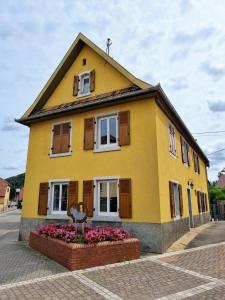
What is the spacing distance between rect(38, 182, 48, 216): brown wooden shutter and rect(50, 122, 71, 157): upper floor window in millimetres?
1589

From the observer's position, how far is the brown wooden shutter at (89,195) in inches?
404

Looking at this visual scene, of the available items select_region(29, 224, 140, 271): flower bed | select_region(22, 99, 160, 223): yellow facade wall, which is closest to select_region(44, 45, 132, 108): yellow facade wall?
select_region(22, 99, 160, 223): yellow facade wall

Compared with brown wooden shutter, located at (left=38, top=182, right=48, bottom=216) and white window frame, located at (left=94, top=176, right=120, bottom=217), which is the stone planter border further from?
brown wooden shutter, located at (left=38, top=182, right=48, bottom=216)

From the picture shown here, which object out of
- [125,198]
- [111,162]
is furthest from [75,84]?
[125,198]

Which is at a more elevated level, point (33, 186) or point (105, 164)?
point (105, 164)

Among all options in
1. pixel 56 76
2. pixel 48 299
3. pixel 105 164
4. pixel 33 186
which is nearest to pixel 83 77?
pixel 56 76

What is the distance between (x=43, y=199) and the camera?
456 inches

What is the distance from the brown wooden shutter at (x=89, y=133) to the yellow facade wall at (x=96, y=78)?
5.09 ft

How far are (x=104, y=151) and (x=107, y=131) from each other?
39.7 inches

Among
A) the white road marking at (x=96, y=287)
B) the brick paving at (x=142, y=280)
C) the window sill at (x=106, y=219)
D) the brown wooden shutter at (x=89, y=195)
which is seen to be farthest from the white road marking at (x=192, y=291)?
the brown wooden shutter at (x=89, y=195)

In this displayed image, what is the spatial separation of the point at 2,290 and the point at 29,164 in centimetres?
812

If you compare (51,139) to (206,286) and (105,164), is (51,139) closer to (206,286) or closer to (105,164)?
(105,164)

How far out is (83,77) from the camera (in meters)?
12.9

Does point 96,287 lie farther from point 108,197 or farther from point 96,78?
point 96,78
